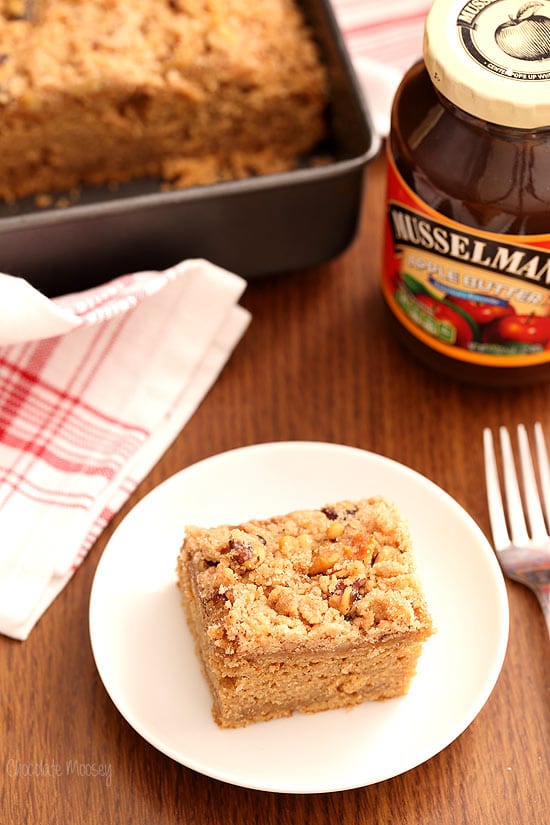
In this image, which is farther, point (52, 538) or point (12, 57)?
point (12, 57)

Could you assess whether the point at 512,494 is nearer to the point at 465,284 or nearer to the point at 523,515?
the point at 523,515

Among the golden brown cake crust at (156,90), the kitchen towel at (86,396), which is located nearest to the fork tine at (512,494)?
the kitchen towel at (86,396)

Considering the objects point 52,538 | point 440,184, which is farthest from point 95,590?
point 440,184

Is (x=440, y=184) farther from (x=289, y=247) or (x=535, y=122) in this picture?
(x=289, y=247)

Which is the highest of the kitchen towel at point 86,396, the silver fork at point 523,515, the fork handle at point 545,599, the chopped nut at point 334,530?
the chopped nut at point 334,530

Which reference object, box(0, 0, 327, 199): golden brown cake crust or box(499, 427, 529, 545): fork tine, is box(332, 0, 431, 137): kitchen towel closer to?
box(0, 0, 327, 199): golden brown cake crust

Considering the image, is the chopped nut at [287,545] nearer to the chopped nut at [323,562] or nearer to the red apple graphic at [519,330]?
the chopped nut at [323,562]
